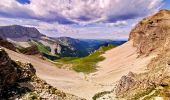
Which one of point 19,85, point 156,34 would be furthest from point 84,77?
point 19,85

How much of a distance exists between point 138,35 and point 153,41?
42220 millimetres

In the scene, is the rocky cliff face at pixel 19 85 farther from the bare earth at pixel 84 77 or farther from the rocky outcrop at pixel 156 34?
the rocky outcrop at pixel 156 34

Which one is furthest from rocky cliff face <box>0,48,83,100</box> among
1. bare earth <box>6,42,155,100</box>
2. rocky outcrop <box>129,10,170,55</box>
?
rocky outcrop <box>129,10,170,55</box>

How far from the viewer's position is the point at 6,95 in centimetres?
3105

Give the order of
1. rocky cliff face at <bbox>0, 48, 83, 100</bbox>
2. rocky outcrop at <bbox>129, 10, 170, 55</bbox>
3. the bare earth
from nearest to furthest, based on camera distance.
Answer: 1. rocky cliff face at <bbox>0, 48, 83, 100</bbox>
2. the bare earth
3. rocky outcrop at <bbox>129, 10, 170, 55</bbox>

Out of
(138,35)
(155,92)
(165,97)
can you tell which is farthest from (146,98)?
(138,35)

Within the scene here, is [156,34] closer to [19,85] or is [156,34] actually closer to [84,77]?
[84,77]

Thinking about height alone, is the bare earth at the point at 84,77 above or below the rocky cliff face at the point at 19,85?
below

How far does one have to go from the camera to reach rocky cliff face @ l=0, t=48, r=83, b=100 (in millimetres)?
31350

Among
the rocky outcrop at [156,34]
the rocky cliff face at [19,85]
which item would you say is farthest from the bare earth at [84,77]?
the rocky cliff face at [19,85]

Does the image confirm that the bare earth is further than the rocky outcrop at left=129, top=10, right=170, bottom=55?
No

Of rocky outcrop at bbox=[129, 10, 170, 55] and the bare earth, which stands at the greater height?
rocky outcrop at bbox=[129, 10, 170, 55]

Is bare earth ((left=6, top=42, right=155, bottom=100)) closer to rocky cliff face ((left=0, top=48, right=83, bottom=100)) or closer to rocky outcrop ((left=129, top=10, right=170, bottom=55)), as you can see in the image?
rocky outcrop ((left=129, top=10, right=170, bottom=55))

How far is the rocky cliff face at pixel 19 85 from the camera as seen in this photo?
31.4 metres
